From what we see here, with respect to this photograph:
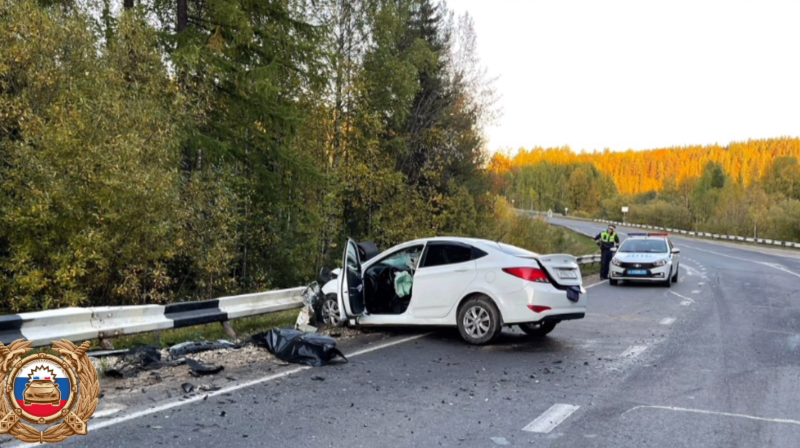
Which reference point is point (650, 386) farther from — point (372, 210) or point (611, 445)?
A: point (372, 210)

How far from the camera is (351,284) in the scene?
32.2ft

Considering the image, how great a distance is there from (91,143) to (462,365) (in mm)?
6554

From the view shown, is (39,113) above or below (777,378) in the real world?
above

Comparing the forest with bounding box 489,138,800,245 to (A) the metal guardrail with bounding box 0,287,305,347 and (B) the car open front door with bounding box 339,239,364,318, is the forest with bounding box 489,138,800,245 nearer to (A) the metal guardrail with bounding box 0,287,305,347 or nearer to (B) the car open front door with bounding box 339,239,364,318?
(B) the car open front door with bounding box 339,239,364,318

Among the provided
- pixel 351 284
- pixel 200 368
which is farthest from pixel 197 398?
pixel 351 284

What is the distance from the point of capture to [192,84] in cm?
1421

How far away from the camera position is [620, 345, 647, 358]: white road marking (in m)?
8.73

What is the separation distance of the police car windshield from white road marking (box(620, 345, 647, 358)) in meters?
12.4

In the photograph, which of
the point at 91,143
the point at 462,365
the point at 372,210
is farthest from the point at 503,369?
the point at 372,210

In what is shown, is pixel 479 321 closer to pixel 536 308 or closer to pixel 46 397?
pixel 536 308

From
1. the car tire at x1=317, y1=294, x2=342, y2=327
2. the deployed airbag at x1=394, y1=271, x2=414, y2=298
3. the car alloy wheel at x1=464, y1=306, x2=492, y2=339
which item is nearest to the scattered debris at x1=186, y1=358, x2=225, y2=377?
the car tire at x1=317, y1=294, x2=342, y2=327

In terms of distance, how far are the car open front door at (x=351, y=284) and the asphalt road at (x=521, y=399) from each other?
0.73 metres

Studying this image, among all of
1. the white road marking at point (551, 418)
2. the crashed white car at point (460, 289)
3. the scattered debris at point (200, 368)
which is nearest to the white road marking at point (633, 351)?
the crashed white car at point (460, 289)

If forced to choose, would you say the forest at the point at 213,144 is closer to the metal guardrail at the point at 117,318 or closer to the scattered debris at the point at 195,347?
the metal guardrail at the point at 117,318
